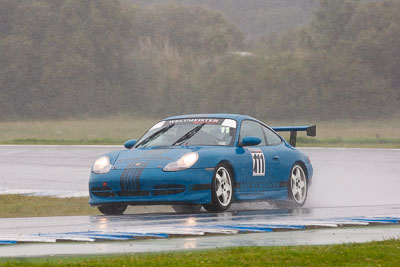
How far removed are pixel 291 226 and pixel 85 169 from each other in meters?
13.2

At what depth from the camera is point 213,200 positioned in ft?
36.6

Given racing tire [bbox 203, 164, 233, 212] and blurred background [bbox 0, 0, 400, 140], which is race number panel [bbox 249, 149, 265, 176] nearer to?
racing tire [bbox 203, 164, 233, 212]

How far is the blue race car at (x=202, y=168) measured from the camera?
1102cm

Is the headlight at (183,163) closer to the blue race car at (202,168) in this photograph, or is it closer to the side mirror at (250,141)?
the blue race car at (202,168)

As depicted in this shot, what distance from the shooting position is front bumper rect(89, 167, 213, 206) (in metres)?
11.0

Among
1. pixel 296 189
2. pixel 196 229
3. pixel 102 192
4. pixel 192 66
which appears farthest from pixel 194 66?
pixel 196 229

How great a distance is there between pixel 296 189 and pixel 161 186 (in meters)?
2.78

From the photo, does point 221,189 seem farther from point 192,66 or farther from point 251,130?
point 192,66

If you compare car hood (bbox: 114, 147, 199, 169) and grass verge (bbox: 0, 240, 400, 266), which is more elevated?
car hood (bbox: 114, 147, 199, 169)

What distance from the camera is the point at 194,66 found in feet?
205

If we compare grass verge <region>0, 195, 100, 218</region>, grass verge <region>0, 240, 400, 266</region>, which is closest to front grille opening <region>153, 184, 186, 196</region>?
grass verge <region>0, 195, 100, 218</region>

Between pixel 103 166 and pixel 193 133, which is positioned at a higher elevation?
pixel 193 133

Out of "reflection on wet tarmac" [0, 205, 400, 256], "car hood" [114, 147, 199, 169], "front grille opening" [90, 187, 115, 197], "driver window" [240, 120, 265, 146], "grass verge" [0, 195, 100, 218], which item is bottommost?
"grass verge" [0, 195, 100, 218]

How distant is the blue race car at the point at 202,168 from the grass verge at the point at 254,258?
376 cm
